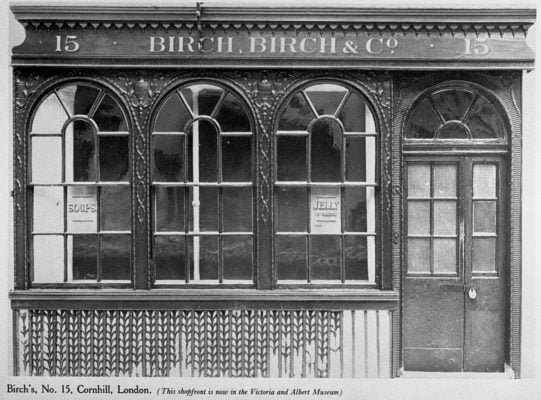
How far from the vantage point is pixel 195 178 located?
5.26 m

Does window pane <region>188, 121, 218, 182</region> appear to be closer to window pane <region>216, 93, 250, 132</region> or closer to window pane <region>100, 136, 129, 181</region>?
window pane <region>216, 93, 250, 132</region>

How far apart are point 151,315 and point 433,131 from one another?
3.33 meters

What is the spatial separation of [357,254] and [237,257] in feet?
3.90

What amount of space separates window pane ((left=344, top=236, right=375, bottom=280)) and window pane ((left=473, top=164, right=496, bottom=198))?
1.17 meters

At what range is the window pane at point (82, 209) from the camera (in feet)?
17.3

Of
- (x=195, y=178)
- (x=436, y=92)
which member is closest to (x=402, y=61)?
(x=436, y=92)

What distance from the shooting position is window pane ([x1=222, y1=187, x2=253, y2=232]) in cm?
526

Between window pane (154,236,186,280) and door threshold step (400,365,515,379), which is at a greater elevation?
window pane (154,236,186,280)

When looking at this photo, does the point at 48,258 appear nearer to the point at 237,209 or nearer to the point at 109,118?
the point at 109,118

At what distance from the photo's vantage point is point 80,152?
5266mm

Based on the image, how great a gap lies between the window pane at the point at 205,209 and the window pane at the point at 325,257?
3.27 ft

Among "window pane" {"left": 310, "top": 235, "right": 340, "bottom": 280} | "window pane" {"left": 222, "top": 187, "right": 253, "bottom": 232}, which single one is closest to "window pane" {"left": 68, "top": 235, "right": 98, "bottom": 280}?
"window pane" {"left": 222, "top": 187, "right": 253, "bottom": 232}

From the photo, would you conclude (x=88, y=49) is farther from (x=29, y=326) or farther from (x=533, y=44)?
(x=533, y=44)

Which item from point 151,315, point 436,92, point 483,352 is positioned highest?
point 436,92
